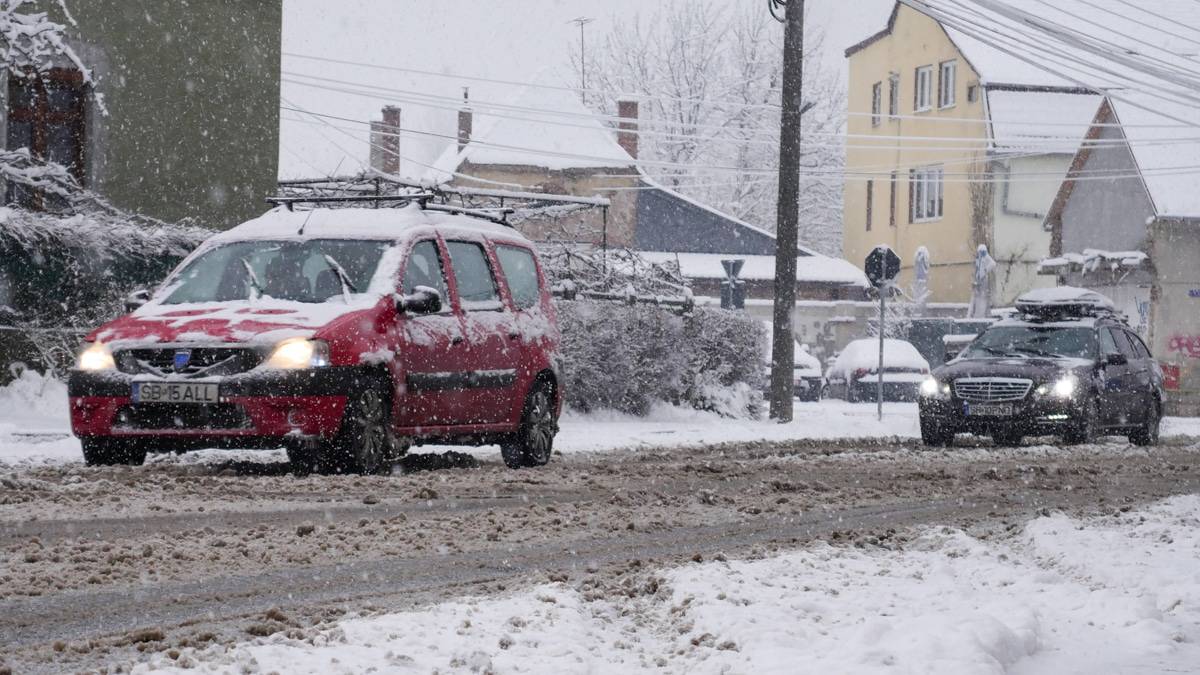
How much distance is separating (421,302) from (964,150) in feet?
147

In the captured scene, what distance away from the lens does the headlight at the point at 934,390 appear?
19.0m

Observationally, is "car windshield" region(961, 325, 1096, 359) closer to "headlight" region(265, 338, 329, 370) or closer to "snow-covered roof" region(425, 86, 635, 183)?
"headlight" region(265, 338, 329, 370)

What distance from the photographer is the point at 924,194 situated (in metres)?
56.8

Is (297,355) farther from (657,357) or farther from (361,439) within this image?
(657,357)

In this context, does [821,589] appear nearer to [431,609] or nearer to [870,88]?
[431,609]

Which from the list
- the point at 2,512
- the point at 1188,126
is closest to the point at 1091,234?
the point at 1188,126

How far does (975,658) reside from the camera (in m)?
5.11

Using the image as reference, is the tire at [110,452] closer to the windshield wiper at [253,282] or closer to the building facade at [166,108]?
the windshield wiper at [253,282]

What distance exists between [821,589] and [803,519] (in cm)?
295

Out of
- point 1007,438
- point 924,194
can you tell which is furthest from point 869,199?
point 1007,438

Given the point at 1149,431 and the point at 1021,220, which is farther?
the point at 1021,220

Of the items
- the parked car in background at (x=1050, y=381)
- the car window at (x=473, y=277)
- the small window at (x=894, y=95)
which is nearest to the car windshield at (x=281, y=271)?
the car window at (x=473, y=277)

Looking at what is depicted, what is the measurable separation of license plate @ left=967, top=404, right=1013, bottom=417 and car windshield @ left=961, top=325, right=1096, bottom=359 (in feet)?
3.93

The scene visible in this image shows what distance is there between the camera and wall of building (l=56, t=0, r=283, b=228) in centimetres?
1880
